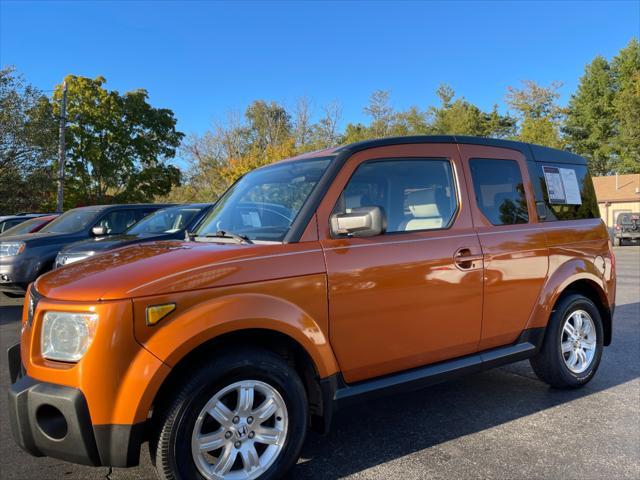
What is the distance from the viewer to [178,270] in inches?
96.2

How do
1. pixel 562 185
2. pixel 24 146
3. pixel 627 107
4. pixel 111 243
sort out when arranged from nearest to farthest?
pixel 562 185 → pixel 111 243 → pixel 24 146 → pixel 627 107

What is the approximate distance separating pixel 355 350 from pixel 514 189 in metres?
2.04

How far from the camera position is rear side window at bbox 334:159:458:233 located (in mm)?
3209

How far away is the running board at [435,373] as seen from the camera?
9.51 feet

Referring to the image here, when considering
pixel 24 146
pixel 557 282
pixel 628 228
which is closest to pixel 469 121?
pixel 628 228

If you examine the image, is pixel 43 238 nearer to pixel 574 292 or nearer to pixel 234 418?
pixel 234 418

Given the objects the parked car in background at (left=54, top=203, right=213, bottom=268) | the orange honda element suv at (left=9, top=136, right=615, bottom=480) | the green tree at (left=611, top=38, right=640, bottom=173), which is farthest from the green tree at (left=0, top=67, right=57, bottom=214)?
the green tree at (left=611, top=38, right=640, bottom=173)

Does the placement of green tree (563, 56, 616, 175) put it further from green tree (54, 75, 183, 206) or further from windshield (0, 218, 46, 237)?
windshield (0, 218, 46, 237)

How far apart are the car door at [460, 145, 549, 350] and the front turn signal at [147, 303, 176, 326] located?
2.21 m

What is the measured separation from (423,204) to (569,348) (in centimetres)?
200

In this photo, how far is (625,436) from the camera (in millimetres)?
3322

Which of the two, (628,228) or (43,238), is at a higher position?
(43,238)

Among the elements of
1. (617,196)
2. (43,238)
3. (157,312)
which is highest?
(617,196)

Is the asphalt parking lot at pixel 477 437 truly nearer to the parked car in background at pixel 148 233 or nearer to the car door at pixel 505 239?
the car door at pixel 505 239
